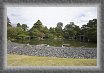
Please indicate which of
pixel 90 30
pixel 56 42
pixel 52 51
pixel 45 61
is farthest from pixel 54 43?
pixel 90 30

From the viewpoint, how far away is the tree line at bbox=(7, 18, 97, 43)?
4.37 m

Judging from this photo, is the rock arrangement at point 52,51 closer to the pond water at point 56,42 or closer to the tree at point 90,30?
the pond water at point 56,42

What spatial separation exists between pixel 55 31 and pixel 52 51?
1.27ft

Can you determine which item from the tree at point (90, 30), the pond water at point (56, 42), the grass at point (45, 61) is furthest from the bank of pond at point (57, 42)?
the grass at point (45, 61)

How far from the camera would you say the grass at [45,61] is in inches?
171

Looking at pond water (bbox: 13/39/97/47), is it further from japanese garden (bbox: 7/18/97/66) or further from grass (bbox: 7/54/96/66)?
grass (bbox: 7/54/96/66)

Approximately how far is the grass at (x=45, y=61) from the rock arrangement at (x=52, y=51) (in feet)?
0.26

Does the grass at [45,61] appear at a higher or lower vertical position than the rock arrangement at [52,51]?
lower

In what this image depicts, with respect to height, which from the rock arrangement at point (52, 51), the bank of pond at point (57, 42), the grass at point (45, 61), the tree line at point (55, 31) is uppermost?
the tree line at point (55, 31)

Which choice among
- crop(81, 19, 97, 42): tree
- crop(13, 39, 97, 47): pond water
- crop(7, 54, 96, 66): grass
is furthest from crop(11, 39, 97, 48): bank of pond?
crop(7, 54, 96, 66): grass

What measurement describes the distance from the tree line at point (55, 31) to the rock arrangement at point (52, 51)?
0.57 feet

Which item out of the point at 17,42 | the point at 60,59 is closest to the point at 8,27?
the point at 17,42

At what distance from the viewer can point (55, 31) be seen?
4.41 meters

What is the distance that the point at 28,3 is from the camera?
168 inches
